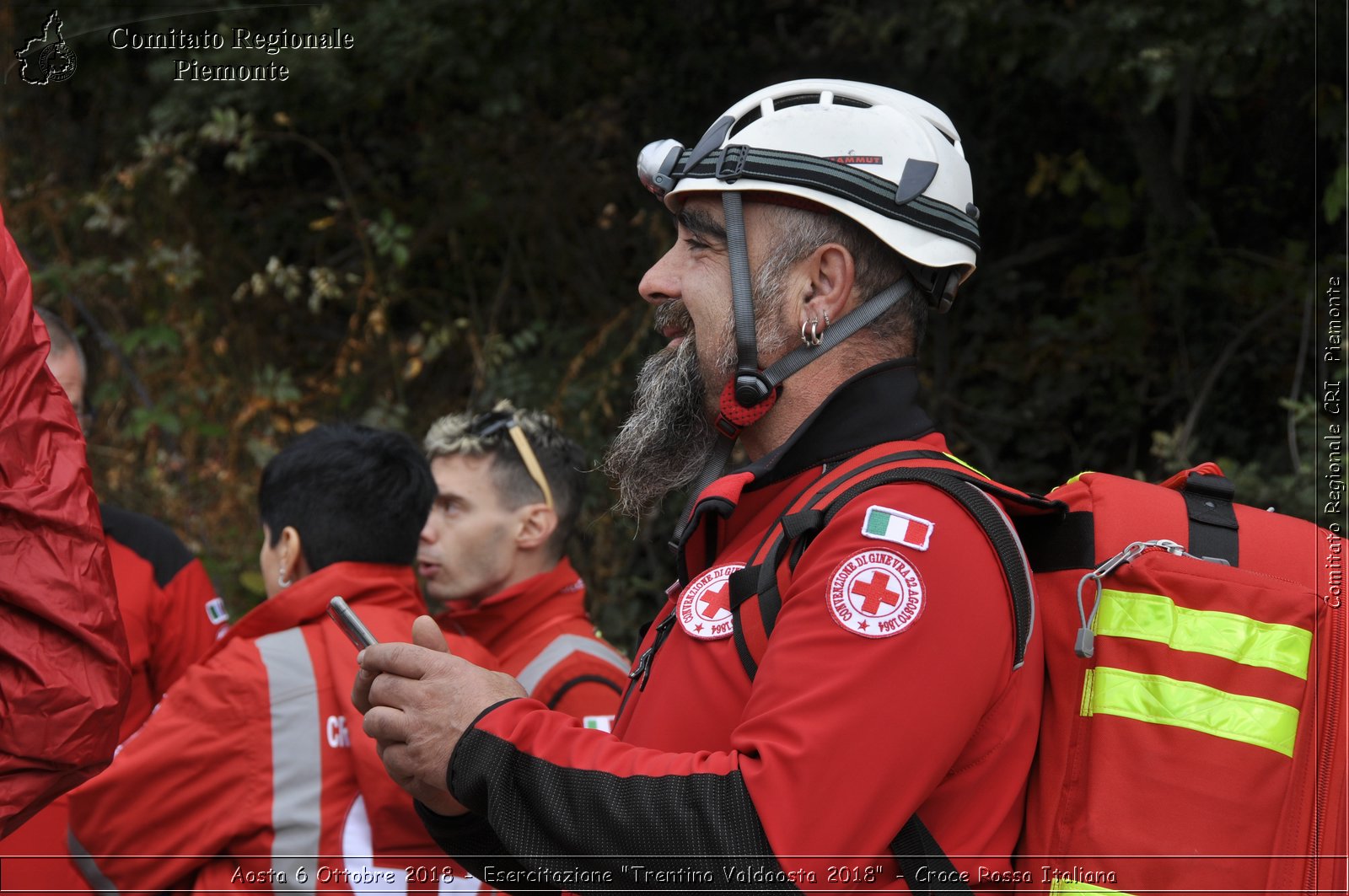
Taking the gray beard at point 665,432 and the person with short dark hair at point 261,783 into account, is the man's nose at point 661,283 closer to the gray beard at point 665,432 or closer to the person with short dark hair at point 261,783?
the gray beard at point 665,432

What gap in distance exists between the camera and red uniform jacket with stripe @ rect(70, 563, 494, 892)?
2510 mm

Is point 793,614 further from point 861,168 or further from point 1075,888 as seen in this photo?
point 861,168

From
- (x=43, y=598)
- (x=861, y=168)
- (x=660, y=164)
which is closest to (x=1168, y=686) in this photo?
(x=861, y=168)

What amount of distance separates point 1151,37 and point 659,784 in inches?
151

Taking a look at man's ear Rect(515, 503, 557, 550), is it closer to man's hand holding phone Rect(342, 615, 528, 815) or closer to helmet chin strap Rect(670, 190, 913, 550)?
helmet chin strap Rect(670, 190, 913, 550)

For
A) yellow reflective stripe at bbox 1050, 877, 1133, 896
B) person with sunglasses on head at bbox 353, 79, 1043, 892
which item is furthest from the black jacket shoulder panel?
yellow reflective stripe at bbox 1050, 877, 1133, 896

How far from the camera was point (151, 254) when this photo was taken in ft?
23.1

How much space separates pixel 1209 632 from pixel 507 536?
246 centimetres

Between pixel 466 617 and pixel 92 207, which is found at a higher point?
pixel 92 207

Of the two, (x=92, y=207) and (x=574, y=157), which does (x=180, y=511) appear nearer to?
(x=92, y=207)

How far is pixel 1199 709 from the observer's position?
1.71 metres

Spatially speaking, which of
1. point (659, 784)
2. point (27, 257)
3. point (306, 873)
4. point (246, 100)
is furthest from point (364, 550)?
point (27, 257)

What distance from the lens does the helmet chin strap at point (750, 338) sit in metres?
2.01

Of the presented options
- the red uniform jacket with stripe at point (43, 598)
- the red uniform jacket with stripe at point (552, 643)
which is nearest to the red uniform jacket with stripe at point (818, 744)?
the red uniform jacket with stripe at point (43, 598)
